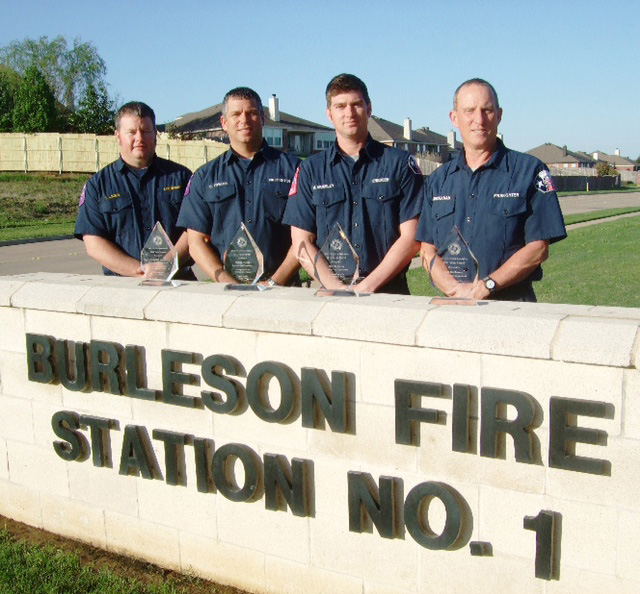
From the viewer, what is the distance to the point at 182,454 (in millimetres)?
3393

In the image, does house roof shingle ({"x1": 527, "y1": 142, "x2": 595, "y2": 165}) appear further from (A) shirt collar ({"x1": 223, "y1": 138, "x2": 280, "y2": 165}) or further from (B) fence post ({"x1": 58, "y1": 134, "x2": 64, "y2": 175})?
(A) shirt collar ({"x1": 223, "y1": 138, "x2": 280, "y2": 165})

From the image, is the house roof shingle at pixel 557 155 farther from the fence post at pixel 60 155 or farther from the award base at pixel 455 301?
the award base at pixel 455 301

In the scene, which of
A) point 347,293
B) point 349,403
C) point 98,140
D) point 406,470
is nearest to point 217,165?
point 347,293

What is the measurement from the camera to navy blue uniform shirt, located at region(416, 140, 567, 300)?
11.1 feet

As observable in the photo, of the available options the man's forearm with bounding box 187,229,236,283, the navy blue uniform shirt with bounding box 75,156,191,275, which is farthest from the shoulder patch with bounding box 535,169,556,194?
the navy blue uniform shirt with bounding box 75,156,191,275

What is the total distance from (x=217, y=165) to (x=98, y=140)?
34299 millimetres

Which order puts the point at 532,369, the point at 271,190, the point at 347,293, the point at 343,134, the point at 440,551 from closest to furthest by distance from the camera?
the point at 532,369 → the point at 440,551 → the point at 347,293 → the point at 343,134 → the point at 271,190

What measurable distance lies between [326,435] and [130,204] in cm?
212

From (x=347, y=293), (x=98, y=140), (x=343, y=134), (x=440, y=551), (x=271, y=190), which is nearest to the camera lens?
(x=440, y=551)

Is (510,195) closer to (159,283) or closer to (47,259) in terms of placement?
(159,283)

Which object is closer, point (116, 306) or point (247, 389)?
point (247, 389)

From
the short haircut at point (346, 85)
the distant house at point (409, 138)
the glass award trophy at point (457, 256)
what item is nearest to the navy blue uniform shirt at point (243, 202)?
the short haircut at point (346, 85)

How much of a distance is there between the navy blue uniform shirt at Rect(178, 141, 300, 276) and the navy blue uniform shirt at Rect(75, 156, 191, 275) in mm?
329

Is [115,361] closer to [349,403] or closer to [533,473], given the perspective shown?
[349,403]
